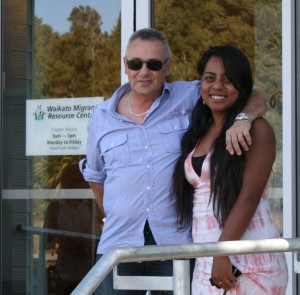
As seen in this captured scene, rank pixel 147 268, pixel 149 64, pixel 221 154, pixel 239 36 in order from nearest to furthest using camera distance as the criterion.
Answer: pixel 221 154
pixel 147 268
pixel 149 64
pixel 239 36

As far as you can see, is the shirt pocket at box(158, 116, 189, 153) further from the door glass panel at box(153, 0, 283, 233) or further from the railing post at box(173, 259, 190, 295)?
Answer: the door glass panel at box(153, 0, 283, 233)

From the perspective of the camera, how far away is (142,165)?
4020 mm

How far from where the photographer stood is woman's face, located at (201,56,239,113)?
3754 mm

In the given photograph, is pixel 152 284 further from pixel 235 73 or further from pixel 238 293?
pixel 235 73

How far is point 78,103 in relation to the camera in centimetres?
600

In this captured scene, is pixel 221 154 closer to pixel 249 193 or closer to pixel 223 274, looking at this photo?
pixel 249 193

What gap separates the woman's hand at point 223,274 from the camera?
139 inches

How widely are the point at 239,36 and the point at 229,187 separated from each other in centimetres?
219

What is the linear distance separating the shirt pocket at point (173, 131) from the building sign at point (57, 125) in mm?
1908

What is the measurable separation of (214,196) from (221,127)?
1.04ft

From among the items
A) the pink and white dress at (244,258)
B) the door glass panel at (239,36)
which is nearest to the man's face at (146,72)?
the pink and white dress at (244,258)

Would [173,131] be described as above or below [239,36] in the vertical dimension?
below

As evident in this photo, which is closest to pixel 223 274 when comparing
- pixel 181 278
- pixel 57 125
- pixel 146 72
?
pixel 181 278

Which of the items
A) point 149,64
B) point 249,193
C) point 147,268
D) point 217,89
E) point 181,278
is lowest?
point 147,268
